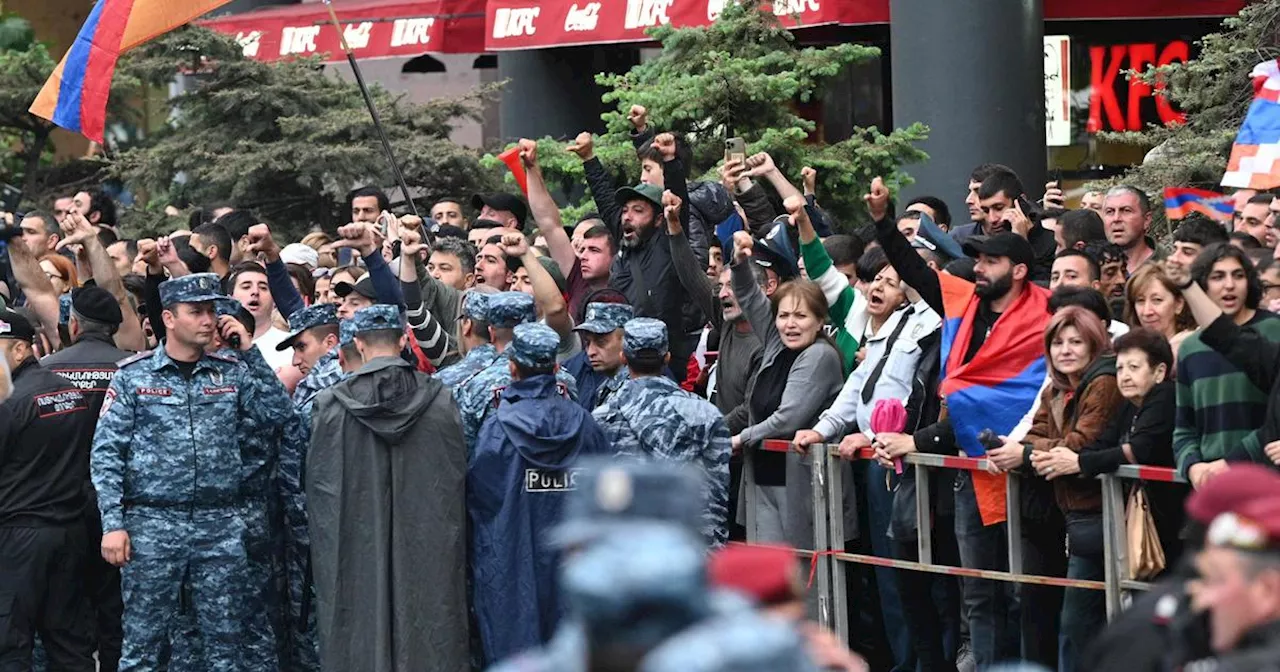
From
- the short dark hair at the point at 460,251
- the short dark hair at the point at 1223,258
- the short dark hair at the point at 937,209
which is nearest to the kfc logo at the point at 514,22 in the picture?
the short dark hair at the point at 460,251

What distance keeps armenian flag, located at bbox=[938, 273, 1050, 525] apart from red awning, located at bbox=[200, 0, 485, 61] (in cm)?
1384

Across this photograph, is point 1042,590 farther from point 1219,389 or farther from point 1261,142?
point 1261,142

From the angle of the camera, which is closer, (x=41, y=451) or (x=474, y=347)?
(x=474, y=347)

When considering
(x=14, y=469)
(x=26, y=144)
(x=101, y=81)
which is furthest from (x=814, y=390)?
(x=26, y=144)

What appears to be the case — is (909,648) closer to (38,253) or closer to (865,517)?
(865,517)

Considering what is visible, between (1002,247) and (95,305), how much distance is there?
4.59m

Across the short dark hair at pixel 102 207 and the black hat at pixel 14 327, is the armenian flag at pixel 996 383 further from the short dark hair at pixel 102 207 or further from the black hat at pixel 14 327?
the short dark hair at pixel 102 207

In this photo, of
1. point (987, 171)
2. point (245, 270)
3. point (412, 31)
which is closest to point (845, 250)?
point (987, 171)

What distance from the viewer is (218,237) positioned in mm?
12859

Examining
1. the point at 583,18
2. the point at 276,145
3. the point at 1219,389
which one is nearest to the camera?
the point at 1219,389

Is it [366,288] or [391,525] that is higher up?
[366,288]

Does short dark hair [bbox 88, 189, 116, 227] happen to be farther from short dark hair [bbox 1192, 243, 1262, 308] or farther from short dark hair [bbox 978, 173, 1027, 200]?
short dark hair [bbox 1192, 243, 1262, 308]

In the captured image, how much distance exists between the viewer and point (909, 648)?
966 cm

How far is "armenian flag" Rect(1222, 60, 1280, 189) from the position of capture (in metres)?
11.3
